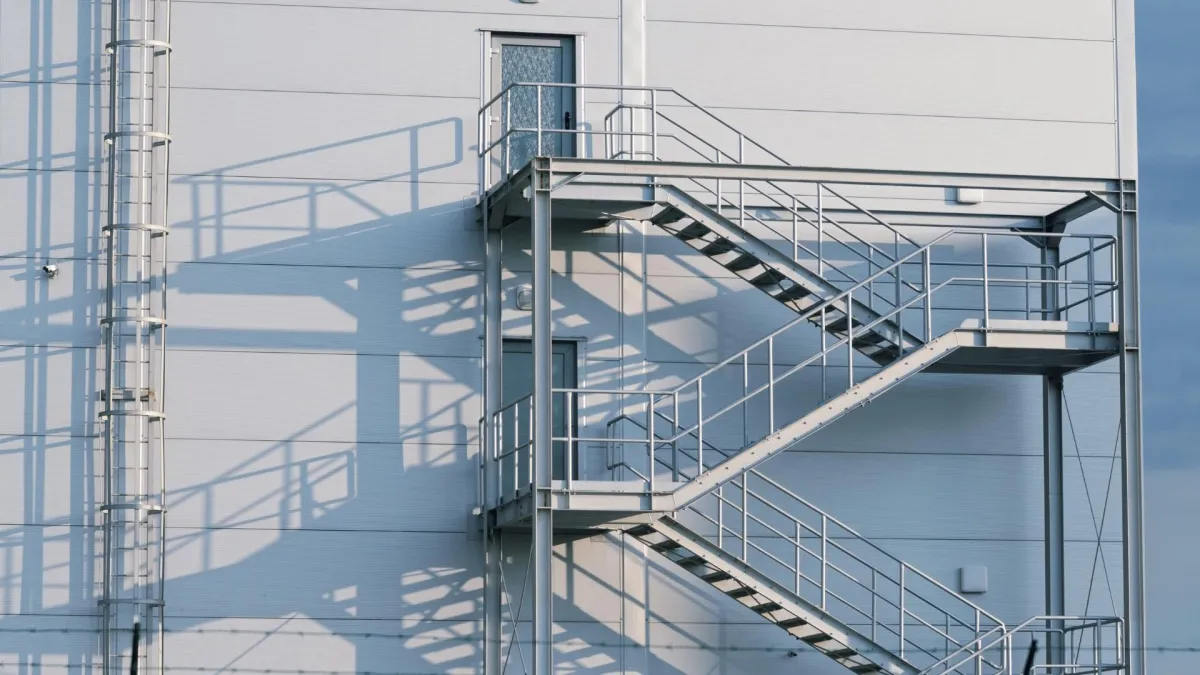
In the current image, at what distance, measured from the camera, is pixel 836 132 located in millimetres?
21062

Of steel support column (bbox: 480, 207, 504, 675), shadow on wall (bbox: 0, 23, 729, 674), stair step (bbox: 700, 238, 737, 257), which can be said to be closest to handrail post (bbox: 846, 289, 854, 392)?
stair step (bbox: 700, 238, 737, 257)

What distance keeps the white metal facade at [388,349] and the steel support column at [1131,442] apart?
8.01ft

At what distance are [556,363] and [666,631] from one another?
10.9 ft

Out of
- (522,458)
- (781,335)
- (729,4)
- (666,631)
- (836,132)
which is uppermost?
(729,4)

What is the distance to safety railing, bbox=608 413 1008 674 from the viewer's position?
20188 millimetres

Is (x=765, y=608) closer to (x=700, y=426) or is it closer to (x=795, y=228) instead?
(x=700, y=426)

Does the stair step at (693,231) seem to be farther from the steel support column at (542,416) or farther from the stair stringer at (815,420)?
the stair stringer at (815,420)

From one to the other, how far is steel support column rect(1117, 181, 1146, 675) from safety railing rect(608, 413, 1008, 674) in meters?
2.30

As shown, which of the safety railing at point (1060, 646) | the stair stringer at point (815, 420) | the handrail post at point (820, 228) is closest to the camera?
the stair stringer at point (815, 420)

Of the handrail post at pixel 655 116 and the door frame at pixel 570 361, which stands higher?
the handrail post at pixel 655 116

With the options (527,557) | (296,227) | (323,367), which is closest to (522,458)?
(527,557)

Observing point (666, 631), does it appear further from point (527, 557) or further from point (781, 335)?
point (781, 335)

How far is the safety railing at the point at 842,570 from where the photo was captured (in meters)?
20.2

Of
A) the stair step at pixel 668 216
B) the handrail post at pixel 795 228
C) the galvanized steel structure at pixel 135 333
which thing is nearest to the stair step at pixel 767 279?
the handrail post at pixel 795 228
